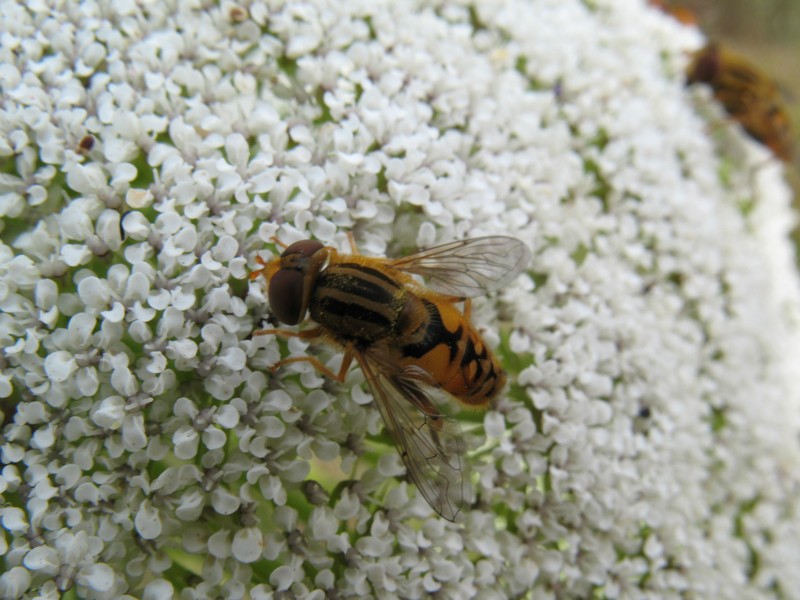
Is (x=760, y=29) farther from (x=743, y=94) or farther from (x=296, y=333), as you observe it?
(x=296, y=333)

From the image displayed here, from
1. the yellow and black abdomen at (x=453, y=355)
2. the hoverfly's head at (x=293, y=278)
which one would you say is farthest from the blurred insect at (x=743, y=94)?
the hoverfly's head at (x=293, y=278)

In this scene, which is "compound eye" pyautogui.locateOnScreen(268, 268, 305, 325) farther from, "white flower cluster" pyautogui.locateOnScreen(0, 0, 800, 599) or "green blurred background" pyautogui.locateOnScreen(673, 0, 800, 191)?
"green blurred background" pyautogui.locateOnScreen(673, 0, 800, 191)

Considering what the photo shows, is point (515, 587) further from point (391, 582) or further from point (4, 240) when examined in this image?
point (4, 240)

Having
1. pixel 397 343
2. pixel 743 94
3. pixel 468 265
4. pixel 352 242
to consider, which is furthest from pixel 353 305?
pixel 743 94

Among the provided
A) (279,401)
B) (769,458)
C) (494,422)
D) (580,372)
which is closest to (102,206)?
(279,401)

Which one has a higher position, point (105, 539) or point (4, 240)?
point (4, 240)

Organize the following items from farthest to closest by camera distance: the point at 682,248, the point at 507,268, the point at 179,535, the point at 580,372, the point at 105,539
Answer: the point at 682,248 < the point at 580,372 < the point at 507,268 < the point at 179,535 < the point at 105,539

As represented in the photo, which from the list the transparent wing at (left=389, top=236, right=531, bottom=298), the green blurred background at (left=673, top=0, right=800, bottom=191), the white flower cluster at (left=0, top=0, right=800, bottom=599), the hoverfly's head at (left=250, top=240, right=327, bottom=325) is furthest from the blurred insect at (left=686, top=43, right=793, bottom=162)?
the hoverfly's head at (left=250, top=240, right=327, bottom=325)
